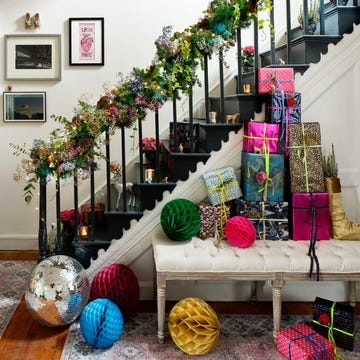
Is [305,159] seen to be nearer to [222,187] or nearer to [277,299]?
[222,187]

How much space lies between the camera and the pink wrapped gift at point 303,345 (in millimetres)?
1977

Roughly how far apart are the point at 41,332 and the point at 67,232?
3.09 ft

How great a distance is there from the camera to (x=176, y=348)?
2186 millimetres

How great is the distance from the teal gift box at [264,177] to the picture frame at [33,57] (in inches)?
89.1

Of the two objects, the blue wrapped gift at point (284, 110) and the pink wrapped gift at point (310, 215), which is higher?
the blue wrapped gift at point (284, 110)

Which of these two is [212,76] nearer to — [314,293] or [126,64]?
[126,64]

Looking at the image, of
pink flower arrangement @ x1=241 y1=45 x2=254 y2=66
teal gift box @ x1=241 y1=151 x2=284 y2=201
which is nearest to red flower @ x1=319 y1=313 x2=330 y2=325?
teal gift box @ x1=241 y1=151 x2=284 y2=201

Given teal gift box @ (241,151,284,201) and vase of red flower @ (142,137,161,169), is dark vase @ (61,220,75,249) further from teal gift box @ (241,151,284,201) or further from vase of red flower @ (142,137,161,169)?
teal gift box @ (241,151,284,201)

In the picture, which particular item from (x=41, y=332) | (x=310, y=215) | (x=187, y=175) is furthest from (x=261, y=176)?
(x=41, y=332)

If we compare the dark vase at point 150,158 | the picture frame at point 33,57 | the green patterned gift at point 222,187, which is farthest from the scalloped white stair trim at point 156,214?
the picture frame at point 33,57

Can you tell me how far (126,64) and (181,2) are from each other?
0.77 meters

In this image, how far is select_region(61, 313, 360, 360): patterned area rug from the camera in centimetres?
210

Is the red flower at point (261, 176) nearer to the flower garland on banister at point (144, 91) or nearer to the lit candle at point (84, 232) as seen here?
the flower garland on banister at point (144, 91)

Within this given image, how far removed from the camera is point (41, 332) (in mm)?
2361
